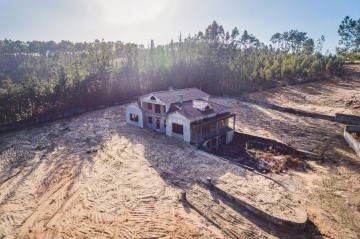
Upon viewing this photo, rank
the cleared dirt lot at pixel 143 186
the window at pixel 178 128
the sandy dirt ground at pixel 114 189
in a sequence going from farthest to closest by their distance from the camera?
the window at pixel 178 128
the cleared dirt lot at pixel 143 186
the sandy dirt ground at pixel 114 189

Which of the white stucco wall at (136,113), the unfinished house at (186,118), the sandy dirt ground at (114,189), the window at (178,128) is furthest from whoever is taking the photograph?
the white stucco wall at (136,113)

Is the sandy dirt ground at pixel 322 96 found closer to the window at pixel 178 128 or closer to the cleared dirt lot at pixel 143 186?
the cleared dirt lot at pixel 143 186

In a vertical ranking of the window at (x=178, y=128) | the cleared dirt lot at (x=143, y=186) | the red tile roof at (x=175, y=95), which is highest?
the red tile roof at (x=175, y=95)

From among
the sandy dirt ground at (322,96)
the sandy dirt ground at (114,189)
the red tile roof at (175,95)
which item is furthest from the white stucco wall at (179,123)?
the sandy dirt ground at (322,96)

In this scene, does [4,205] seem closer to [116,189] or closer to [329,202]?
[116,189]

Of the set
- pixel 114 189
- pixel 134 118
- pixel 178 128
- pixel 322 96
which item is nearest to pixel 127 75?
pixel 134 118

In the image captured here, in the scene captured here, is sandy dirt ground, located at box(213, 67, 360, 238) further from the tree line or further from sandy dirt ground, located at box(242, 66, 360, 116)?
the tree line
